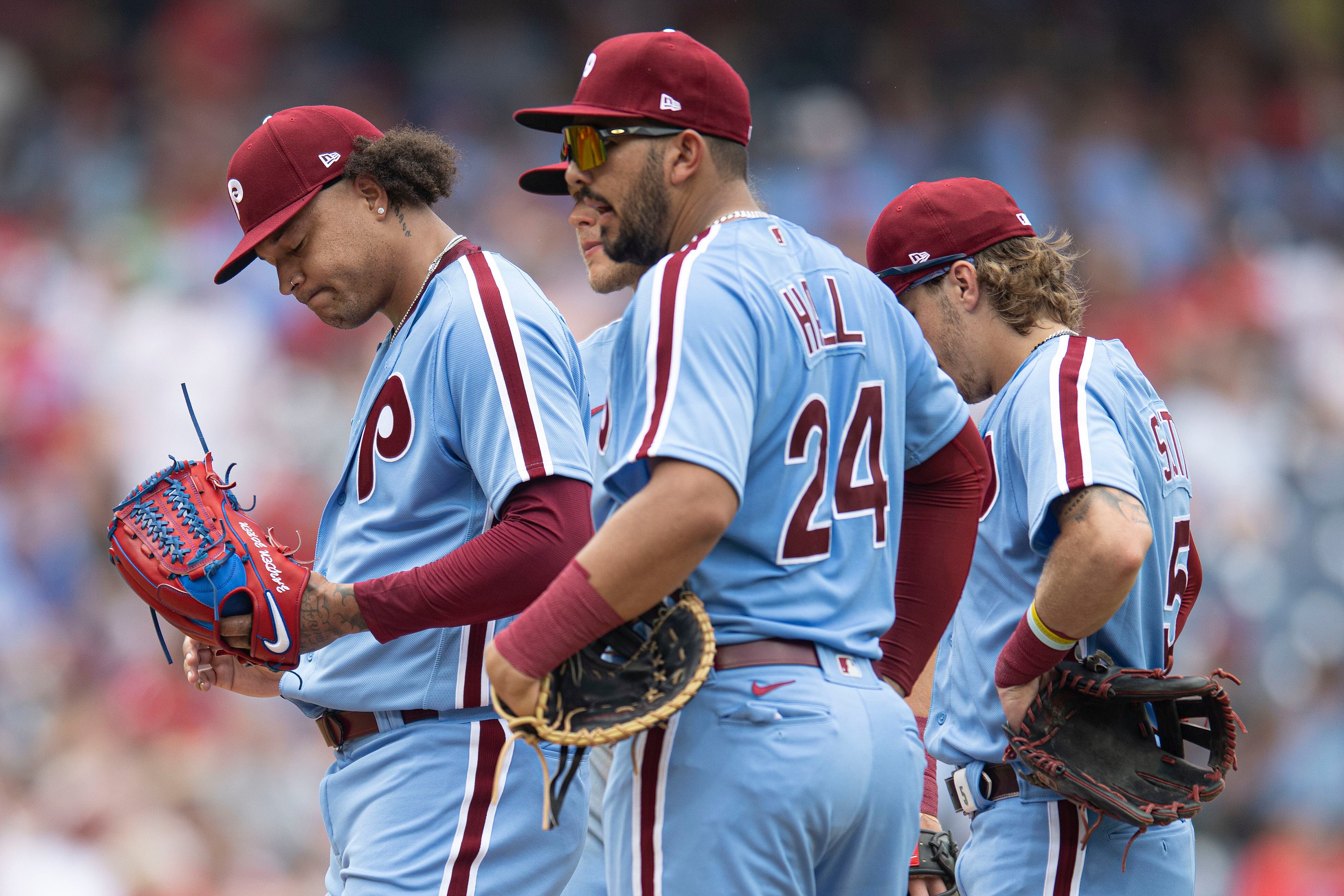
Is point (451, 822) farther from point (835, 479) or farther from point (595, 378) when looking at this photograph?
point (595, 378)

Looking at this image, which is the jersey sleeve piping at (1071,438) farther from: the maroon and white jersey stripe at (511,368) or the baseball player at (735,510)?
the maroon and white jersey stripe at (511,368)

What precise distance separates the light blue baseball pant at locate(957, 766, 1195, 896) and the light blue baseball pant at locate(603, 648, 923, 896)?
89 centimetres

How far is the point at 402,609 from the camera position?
2623 millimetres

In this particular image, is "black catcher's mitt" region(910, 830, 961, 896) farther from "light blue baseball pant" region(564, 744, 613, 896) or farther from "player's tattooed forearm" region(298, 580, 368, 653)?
"player's tattooed forearm" region(298, 580, 368, 653)

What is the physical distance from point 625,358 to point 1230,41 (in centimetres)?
1056

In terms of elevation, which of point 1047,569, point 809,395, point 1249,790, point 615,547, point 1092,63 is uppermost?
point 1092,63

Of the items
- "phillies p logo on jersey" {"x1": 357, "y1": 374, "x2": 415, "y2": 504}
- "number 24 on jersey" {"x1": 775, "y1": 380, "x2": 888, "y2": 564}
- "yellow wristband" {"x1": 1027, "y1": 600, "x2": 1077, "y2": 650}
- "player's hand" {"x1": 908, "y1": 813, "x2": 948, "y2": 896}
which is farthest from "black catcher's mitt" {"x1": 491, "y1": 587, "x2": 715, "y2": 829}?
"player's hand" {"x1": 908, "y1": 813, "x2": 948, "y2": 896}

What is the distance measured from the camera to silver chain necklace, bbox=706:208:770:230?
98.7 inches

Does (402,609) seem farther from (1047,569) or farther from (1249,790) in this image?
(1249,790)

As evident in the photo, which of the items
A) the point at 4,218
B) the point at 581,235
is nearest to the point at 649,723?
the point at 581,235

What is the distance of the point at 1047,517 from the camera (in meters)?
2.96

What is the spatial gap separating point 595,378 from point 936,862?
1480 millimetres

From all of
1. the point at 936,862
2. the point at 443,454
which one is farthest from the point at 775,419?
the point at 936,862

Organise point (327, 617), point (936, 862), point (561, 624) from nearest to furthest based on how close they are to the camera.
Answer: point (561, 624), point (327, 617), point (936, 862)
